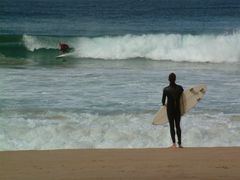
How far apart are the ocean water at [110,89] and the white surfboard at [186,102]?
67 centimetres

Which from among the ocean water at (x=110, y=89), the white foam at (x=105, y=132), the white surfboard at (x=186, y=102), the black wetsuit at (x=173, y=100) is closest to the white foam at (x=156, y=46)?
the ocean water at (x=110, y=89)

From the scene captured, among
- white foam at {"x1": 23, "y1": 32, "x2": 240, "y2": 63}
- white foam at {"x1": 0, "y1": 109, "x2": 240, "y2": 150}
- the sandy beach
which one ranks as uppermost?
white foam at {"x1": 23, "y1": 32, "x2": 240, "y2": 63}

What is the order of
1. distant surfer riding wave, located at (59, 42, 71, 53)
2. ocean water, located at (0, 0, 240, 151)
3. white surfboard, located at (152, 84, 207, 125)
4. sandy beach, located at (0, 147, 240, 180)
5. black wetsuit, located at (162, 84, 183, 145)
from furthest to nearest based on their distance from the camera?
1. distant surfer riding wave, located at (59, 42, 71, 53)
2. ocean water, located at (0, 0, 240, 151)
3. white surfboard, located at (152, 84, 207, 125)
4. black wetsuit, located at (162, 84, 183, 145)
5. sandy beach, located at (0, 147, 240, 180)

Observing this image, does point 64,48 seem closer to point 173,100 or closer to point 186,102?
point 186,102

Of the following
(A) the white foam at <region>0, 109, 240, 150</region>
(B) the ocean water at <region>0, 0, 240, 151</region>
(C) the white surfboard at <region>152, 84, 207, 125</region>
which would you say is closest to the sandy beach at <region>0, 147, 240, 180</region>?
(C) the white surfboard at <region>152, 84, 207, 125</region>

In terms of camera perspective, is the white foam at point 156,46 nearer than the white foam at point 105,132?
No

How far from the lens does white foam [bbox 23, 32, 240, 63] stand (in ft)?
90.5

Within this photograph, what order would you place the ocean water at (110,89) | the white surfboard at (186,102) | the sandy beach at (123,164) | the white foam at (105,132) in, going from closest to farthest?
the sandy beach at (123,164) < the white surfboard at (186,102) < the white foam at (105,132) < the ocean water at (110,89)

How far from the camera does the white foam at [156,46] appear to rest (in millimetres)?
27578

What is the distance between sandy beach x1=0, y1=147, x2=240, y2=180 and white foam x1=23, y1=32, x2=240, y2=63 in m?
Answer: 16.9

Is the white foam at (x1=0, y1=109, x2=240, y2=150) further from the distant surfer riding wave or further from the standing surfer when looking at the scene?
the distant surfer riding wave

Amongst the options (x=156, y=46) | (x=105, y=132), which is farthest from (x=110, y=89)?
(x=156, y=46)

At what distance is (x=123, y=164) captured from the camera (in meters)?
8.48

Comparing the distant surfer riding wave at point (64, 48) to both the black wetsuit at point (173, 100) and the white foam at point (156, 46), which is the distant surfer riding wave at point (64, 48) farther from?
the black wetsuit at point (173, 100)
